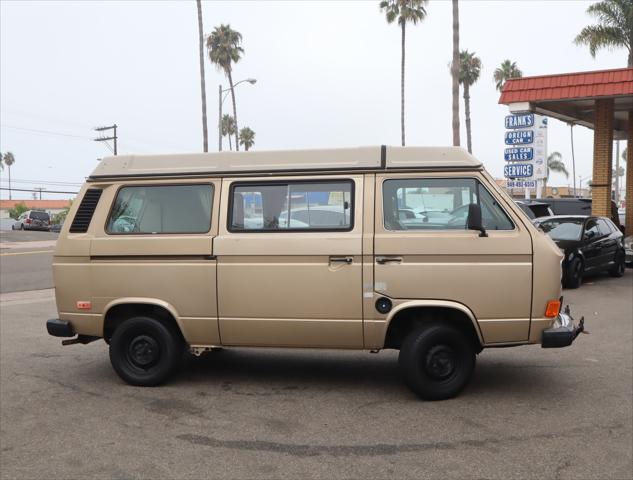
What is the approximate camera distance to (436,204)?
5.58 metres

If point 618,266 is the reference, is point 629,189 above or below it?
above

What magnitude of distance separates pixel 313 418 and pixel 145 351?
6.39 ft

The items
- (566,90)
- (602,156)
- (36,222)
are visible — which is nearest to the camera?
(566,90)

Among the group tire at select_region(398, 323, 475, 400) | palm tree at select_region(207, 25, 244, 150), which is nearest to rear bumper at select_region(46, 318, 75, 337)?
tire at select_region(398, 323, 475, 400)

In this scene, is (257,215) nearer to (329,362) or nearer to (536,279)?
(329,362)

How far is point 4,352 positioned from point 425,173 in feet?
18.2

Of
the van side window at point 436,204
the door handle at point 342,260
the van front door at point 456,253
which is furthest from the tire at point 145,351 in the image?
the van side window at point 436,204

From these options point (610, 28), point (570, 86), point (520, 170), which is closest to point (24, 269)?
point (570, 86)

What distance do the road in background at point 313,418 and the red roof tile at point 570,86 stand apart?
10.7m

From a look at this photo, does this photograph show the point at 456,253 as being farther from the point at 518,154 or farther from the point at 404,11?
the point at 404,11

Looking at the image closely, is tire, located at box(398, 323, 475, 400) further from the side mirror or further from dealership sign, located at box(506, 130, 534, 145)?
dealership sign, located at box(506, 130, 534, 145)

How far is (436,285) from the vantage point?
5430mm

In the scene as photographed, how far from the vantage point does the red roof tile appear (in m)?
16.1

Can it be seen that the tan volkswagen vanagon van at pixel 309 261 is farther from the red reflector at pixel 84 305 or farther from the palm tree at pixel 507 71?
the palm tree at pixel 507 71
